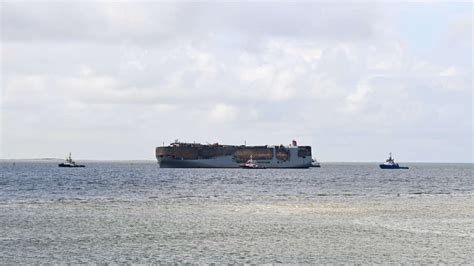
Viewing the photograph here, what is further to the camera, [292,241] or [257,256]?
[292,241]

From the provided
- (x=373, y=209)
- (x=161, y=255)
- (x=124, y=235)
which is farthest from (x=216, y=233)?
(x=373, y=209)

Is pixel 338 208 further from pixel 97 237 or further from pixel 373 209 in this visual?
pixel 97 237

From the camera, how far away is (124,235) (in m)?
46.6

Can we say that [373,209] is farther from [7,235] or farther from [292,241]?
[7,235]

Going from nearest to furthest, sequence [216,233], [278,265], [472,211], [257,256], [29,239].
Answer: [278,265]
[257,256]
[29,239]
[216,233]
[472,211]

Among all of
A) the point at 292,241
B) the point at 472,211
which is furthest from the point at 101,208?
the point at 472,211

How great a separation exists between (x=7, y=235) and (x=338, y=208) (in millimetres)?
35604

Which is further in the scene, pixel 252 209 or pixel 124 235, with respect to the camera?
pixel 252 209

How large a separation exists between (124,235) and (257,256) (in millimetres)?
12199

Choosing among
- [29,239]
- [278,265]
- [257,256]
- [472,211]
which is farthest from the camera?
[472,211]

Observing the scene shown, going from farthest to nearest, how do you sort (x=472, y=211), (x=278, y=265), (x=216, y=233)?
(x=472, y=211) → (x=216, y=233) → (x=278, y=265)

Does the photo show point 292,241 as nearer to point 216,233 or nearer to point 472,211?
point 216,233

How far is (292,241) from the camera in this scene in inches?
1731

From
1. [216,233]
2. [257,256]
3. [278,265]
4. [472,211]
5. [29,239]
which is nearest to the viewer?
[278,265]
